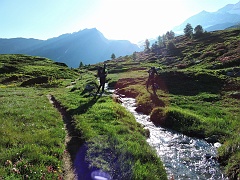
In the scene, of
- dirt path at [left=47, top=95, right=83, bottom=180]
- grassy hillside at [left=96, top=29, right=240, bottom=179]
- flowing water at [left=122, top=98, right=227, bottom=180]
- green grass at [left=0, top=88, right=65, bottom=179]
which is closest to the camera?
green grass at [left=0, top=88, right=65, bottom=179]

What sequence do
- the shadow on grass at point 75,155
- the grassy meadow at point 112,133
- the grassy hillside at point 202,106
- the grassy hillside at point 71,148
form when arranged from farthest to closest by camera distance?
the grassy hillside at point 202,106, the shadow on grass at point 75,155, the grassy meadow at point 112,133, the grassy hillside at point 71,148

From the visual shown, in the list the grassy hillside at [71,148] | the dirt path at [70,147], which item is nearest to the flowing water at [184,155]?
the grassy hillside at [71,148]

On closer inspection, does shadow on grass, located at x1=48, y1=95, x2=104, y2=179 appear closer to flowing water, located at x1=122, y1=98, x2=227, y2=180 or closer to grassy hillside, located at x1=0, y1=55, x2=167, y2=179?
grassy hillside, located at x1=0, y1=55, x2=167, y2=179

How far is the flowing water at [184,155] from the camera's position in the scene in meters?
13.9

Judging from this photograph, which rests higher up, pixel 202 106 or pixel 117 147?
pixel 117 147

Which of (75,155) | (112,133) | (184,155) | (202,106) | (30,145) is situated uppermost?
(30,145)

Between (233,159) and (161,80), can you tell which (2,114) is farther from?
(161,80)

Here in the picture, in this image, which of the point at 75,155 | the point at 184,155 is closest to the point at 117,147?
the point at 75,155

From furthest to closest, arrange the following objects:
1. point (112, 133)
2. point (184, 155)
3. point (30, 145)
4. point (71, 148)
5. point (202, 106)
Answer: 1. point (202, 106)
2. point (112, 133)
3. point (184, 155)
4. point (71, 148)
5. point (30, 145)

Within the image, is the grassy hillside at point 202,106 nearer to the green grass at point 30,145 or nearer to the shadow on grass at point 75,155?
the shadow on grass at point 75,155

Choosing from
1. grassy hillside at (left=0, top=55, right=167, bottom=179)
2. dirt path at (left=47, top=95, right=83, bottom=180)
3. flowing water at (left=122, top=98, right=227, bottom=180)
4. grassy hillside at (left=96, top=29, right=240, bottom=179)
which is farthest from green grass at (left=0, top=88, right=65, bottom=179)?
grassy hillside at (left=96, top=29, right=240, bottom=179)

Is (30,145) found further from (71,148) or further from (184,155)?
(184,155)

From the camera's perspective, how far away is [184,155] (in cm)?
1647

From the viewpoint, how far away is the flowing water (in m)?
13.9
